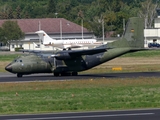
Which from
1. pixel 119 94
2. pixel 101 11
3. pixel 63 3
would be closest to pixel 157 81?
pixel 119 94

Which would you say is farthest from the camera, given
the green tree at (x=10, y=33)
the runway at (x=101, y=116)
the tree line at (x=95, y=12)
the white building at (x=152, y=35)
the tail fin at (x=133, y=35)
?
the tree line at (x=95, y=12)

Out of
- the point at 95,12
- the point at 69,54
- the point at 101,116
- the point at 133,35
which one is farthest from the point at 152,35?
the point at 101,116

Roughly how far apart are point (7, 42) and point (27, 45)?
194 inches

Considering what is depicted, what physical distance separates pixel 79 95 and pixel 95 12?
129 metres

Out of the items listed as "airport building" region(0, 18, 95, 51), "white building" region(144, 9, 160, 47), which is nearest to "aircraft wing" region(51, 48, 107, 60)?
"white building" region(144, 9, 160, 47)

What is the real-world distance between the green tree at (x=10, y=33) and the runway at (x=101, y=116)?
92.8m

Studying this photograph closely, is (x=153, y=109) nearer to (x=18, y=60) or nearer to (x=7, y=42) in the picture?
(x=18, y=60)

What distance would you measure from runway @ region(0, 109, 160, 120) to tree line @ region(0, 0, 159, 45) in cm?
10568

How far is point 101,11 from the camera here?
518ft

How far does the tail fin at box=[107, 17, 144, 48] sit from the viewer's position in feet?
154

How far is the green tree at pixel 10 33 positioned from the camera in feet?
380

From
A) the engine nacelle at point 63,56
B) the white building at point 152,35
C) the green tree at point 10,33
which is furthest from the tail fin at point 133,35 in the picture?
the green tree at point 10,33

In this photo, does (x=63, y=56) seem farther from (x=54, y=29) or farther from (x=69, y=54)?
(x=54, y=29)

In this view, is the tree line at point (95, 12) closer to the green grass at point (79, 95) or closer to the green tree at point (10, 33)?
the green tree at point (10, 33)
